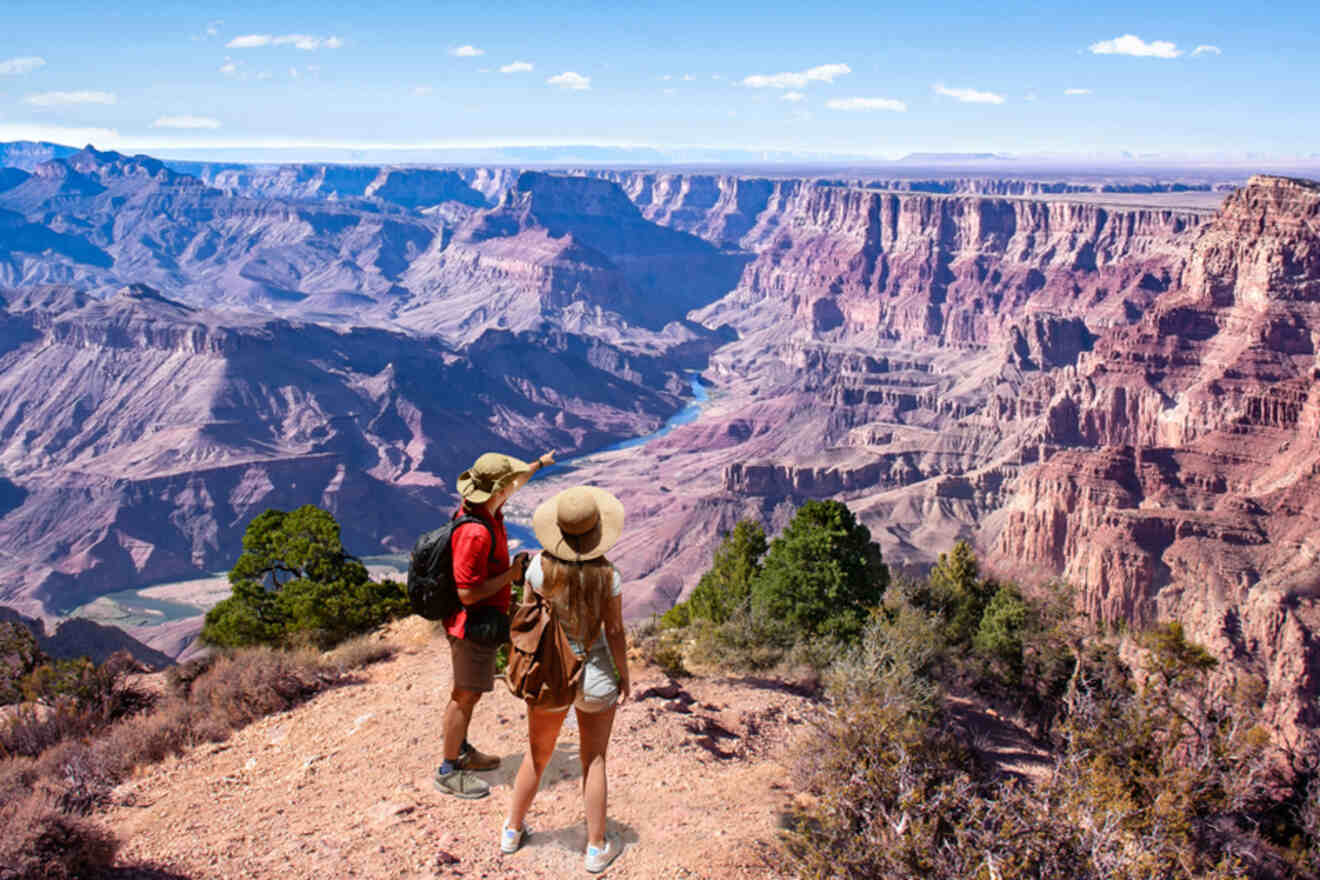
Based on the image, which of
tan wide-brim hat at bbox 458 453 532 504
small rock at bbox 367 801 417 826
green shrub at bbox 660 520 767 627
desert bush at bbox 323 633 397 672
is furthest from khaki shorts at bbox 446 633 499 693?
green shrub at bbox 660 520 767 627

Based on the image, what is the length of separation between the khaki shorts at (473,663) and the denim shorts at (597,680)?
1.49 m

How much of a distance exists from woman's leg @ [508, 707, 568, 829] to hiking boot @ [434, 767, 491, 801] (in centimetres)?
144

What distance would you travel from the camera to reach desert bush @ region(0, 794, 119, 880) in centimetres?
813

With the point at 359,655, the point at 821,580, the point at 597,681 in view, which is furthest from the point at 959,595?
the point at 597,681

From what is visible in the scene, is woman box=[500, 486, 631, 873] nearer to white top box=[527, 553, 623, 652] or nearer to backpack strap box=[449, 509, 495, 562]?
white top box=[527, 553, 623, 652]

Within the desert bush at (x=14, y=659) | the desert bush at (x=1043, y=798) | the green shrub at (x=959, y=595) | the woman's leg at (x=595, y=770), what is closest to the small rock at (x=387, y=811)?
the woman's leg at (x=595, y=770)

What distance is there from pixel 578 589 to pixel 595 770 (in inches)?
75.3

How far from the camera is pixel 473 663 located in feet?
34.1

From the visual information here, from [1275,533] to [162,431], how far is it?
123 meters

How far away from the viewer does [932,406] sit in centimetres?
13038

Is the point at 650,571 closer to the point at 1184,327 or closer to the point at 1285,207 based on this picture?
the point at 1184,327

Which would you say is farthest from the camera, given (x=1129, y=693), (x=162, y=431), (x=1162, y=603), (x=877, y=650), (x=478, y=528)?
(x=162, y=431)

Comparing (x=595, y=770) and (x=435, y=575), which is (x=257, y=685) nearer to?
(x=435, y=575)

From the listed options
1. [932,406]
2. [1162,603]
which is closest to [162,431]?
[932,406]
